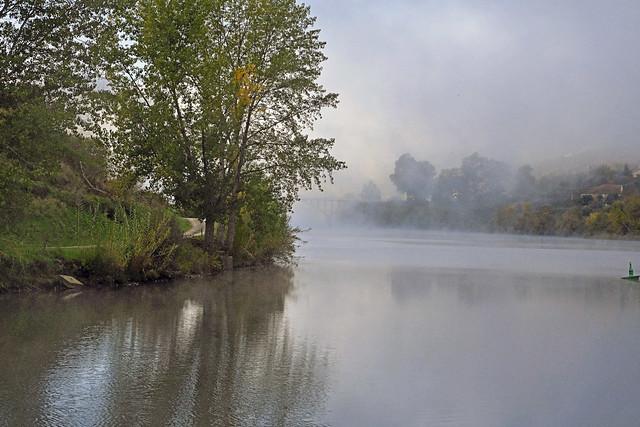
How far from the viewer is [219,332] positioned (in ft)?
44.6

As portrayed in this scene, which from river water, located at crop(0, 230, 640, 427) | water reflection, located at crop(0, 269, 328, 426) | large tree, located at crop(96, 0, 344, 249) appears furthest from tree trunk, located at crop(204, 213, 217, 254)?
water reflection, located at crop(0, 269, 328, 426)

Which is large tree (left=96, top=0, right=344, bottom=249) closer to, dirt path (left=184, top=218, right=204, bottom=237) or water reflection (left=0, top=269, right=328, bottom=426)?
dirt path (left=184, top=218, right=204, bottom=237)

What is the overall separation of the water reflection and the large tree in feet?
30.7

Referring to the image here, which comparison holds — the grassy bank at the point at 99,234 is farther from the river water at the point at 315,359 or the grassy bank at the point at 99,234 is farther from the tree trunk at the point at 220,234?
the river water at the point at 315,359

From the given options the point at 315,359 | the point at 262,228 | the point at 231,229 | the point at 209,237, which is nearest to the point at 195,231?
the point at 262,228

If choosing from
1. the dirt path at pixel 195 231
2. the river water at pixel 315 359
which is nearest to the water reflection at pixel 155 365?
the river water at pixel 315 359

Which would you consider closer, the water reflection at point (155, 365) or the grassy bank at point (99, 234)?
the water reflection at point (155, 365)

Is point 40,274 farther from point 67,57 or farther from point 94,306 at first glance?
point 67,57

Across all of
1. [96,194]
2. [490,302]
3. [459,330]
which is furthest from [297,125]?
[459,330]

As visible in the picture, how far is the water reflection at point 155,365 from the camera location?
25.6 ft

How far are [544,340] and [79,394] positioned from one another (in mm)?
8864

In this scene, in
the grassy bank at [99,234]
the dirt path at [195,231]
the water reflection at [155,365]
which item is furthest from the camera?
the dirt path at [195,231]

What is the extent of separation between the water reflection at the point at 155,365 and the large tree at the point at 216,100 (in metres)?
9.36

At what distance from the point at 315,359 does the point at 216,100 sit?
56.4 feet
